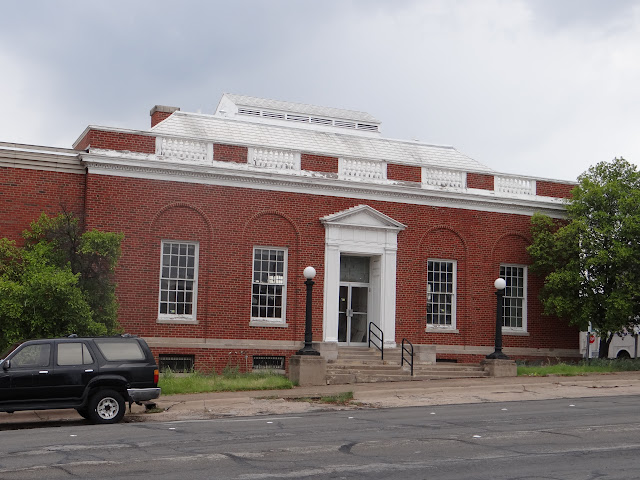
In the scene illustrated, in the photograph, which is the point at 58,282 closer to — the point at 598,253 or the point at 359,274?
the point at 359,274

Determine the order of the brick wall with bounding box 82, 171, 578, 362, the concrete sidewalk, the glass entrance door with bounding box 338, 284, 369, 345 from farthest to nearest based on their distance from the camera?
the glass entrance door with bounding box 338, 284, 369, 345
the brick wall with bounding box 82, 171, 578, 362
the concrete sidewalk

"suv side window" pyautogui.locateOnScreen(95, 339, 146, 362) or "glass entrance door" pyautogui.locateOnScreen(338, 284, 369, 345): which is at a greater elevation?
"glass entrance door" pyautogui.locateOnScreen(338, 284, 369, 345)

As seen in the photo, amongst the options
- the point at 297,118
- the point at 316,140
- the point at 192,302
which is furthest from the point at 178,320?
the point at 297,118

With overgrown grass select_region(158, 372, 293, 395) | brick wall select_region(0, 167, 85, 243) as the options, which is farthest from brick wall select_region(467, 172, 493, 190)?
brick wall select_region(0, 167, 85, 243)

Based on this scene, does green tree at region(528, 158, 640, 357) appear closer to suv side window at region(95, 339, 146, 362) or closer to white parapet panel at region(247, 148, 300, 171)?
white parapet panel at region(247, 148, 300, 171)

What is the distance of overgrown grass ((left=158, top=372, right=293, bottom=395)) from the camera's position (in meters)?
21.1

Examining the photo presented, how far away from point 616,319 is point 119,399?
1824 cm

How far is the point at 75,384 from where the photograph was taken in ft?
52.2

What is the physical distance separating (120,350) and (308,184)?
11.5 metres

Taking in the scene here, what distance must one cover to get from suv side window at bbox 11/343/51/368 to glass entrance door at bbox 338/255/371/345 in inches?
516

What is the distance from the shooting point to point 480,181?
2953 cm

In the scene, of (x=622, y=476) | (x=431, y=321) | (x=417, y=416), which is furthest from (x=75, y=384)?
(x=431, y=321)

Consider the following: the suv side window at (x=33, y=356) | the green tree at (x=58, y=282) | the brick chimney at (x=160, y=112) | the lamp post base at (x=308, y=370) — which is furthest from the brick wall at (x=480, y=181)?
the suv side window at (x=33, y=356)

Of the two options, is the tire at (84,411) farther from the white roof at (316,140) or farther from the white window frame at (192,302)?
the white roof at (316,140)
